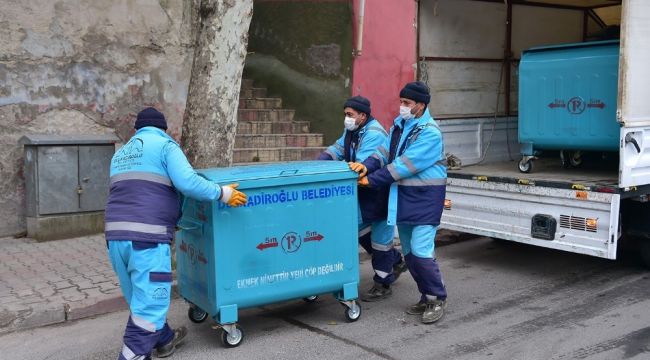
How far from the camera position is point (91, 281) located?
5664 mm

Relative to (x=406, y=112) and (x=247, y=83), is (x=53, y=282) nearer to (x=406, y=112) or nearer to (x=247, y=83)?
(x=406, y=112)

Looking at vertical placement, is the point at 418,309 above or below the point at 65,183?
below

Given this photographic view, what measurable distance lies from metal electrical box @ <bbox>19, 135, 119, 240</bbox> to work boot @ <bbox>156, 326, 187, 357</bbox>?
3.28 metres

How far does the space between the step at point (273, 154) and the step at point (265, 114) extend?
639 mm

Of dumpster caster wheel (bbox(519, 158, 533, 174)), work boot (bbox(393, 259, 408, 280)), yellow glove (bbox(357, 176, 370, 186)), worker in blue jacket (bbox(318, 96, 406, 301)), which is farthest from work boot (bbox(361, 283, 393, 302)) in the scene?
dumpster caster wheel (bbox(519, 158, 533, 174))

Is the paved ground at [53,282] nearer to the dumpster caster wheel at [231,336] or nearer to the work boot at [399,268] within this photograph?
the dumpster caster wheel at [231,336]

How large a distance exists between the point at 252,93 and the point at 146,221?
6.09 meters

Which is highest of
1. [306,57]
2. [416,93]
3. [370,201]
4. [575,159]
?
[306,57]

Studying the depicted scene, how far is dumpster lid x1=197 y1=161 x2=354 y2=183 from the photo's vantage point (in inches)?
166

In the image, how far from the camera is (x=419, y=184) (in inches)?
189

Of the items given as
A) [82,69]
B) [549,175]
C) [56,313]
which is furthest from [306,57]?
[56,313]

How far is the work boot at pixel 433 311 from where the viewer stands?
4.80 metres

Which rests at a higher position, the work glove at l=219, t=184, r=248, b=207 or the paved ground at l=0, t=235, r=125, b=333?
the work glove at l=219, t=184, r=248, b=207

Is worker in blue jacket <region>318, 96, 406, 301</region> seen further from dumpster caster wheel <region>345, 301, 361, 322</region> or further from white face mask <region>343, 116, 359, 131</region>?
dumpster caster wheel <region>345, 301, 361, 322</region>
